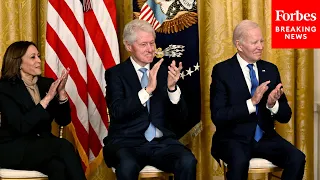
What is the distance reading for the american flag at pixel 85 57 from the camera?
15.2ft

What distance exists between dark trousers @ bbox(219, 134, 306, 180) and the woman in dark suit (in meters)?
0.98

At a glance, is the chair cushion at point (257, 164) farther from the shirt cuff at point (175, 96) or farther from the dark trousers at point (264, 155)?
the shirt cuff at point (175, 96)

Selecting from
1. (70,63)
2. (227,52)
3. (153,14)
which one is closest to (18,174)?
(70,63)

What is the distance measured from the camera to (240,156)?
4008 mm

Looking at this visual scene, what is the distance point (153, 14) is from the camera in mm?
4840

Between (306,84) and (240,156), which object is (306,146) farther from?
(240,156)

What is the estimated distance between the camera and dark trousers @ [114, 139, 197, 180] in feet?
12.6

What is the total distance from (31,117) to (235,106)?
53.4 inches

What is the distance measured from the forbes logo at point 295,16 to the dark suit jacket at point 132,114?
1.47m

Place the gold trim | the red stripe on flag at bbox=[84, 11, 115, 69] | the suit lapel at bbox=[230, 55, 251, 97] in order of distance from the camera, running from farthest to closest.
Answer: the gold trim, the red stripe on flag at bbox=[84, 11, 115, 69], the suit lapel at bbox=[230, 55, 251, 97]

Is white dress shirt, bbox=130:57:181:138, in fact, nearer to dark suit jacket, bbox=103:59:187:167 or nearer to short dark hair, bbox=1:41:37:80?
dark suit jacket, bbox=103:59:187:167

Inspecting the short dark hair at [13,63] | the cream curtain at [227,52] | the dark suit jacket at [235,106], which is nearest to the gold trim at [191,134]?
the cream curtain at [227,52]

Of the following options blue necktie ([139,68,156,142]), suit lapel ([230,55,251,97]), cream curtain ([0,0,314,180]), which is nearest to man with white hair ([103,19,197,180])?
blue necktie ([139,68,156,142])

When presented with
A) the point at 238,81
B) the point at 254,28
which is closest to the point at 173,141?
the point at 238,81
